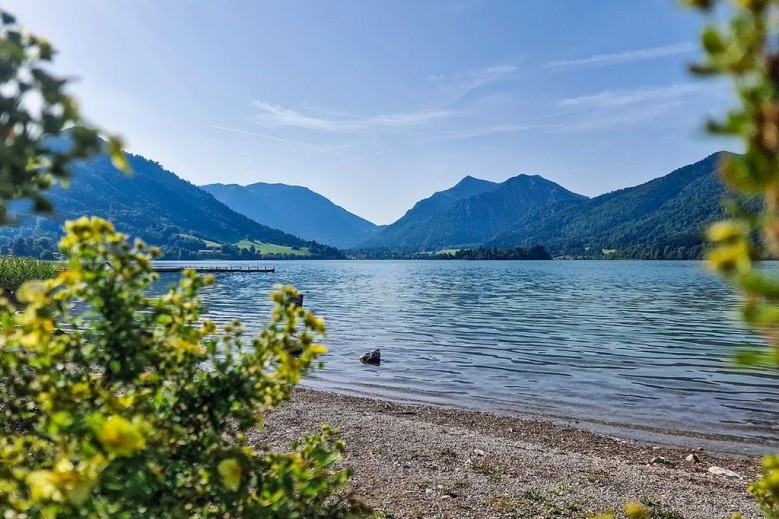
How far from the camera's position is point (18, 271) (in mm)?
37594

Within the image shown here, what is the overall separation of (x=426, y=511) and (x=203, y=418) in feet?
26.0

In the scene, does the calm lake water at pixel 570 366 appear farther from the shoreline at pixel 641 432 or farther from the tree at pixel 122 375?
the tree at pixel 122 375

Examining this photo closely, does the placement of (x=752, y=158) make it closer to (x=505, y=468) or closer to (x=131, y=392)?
(x=131, y=392)

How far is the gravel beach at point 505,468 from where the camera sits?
10.7m

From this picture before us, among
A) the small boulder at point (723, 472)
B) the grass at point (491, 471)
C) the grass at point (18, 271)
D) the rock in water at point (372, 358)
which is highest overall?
the grass at point (18, 271)

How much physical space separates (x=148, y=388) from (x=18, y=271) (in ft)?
137

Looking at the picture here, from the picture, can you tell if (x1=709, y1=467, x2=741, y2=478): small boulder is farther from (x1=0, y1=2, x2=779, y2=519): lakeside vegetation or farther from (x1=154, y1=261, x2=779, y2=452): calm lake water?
(x1=0, y1=2, x2=779, y2=519): lakeside vegetation

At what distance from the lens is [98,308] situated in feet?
9.52

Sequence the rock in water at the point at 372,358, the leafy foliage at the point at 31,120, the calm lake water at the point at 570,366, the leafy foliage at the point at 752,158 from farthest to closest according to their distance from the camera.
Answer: the rock in water at the point at 372,358 < the calm lake water at the point at 570,366 < the leafy foliage at the point at 31,120 < the leafy foliage at the point at 752,158

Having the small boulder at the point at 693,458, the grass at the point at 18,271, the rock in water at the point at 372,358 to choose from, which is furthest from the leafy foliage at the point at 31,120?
the grass at the point at 18,271

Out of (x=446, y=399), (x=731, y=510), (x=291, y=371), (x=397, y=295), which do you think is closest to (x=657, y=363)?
(x=446, y=399)

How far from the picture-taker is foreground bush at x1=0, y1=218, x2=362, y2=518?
2529 millimetres

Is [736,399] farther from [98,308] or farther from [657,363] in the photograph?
[98,308]

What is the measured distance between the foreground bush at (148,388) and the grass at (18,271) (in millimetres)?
35528
